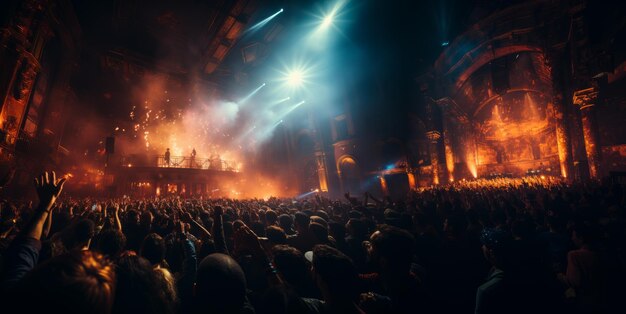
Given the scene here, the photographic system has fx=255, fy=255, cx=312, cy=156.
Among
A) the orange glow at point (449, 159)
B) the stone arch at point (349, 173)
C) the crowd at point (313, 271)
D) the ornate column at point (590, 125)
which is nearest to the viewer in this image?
the crowd at point (313, 271)

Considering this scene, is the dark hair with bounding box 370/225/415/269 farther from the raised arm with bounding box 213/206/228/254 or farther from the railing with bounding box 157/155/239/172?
the railing with bounding box 157/155/239/172

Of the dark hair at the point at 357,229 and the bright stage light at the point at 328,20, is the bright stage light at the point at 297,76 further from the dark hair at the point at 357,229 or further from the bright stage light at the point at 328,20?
the dark hair at the point at 357,229

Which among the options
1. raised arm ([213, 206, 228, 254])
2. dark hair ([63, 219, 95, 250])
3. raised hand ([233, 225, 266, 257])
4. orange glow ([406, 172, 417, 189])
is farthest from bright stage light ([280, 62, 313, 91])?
raised hand ([233, 225, 266, 257])

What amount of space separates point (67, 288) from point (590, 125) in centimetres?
1989

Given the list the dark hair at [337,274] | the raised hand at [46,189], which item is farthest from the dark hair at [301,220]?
the raised hand at [46,189]

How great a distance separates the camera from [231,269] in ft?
5.28

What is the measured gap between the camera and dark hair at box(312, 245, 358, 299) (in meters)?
1.77

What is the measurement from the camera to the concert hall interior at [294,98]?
13.9 metres

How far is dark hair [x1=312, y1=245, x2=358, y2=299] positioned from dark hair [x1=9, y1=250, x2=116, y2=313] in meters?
1.23

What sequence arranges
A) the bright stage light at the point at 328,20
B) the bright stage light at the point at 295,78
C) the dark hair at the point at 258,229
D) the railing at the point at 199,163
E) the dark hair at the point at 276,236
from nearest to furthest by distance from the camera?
1. the dark hair at the point at 276,236
2. the dark hair at the point at 258,229
3. the bright stage light at the point at 328,20
4. the bright stage light at the point at 295,78
5. the railing at the point at 199,163

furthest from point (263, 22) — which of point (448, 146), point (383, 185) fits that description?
point (448, 146)

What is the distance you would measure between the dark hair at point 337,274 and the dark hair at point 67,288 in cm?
123

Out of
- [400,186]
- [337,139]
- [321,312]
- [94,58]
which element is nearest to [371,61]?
[337,139]

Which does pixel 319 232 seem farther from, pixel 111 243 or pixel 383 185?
pixel 383 185
